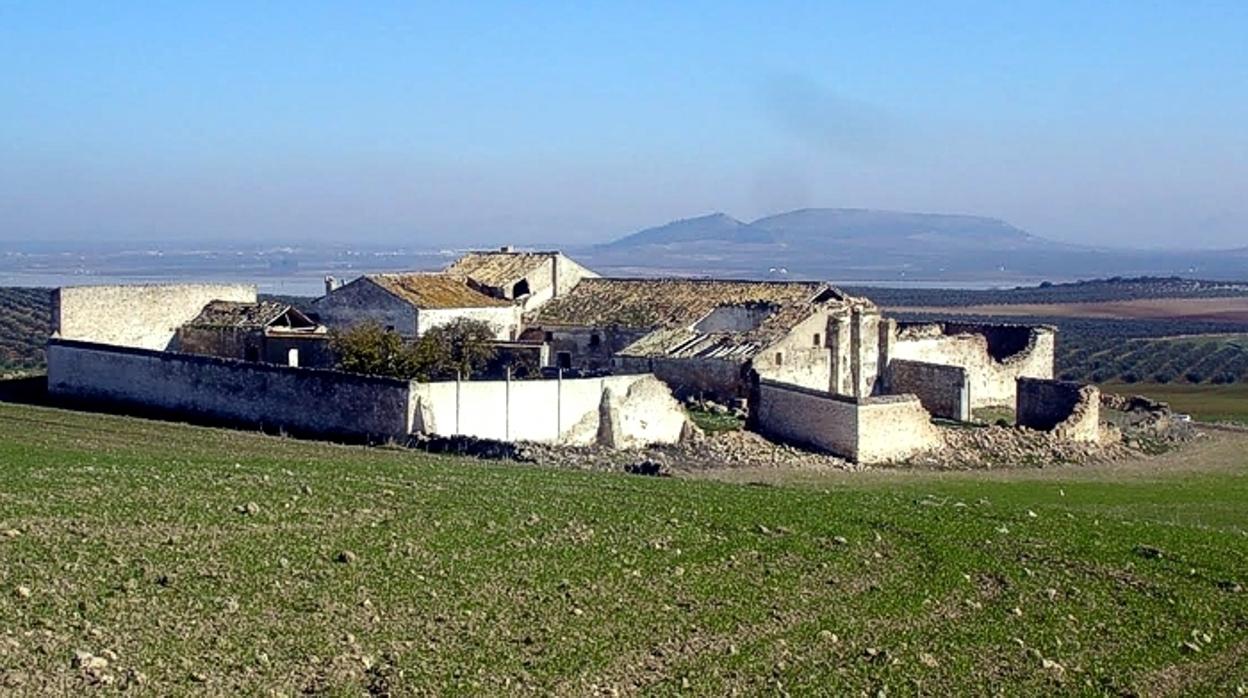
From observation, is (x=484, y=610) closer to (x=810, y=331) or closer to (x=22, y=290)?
(x=810, y=331)

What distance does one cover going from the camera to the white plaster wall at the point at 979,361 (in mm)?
47094

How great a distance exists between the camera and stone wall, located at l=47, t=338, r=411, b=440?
32.0 meters

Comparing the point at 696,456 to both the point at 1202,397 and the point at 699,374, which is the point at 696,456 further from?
the point at 1202,397

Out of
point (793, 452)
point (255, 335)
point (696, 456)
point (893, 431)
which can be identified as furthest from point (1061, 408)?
point (255, 335)

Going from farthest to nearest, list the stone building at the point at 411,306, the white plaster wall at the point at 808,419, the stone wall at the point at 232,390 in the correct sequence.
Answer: the stone building at the point at 411,306 → the white plaster wall at the point at 808,419 → the stone wall at the point at 232,390

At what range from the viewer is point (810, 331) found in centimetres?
4322

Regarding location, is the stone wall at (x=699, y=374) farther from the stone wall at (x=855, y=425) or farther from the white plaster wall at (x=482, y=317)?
the white plaster wall at (x=482, y=317)

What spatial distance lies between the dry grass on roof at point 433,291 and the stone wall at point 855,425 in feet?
40.3

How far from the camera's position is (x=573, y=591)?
1457cm

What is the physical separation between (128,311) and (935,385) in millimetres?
22323

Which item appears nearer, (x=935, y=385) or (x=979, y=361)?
(x=935, y=385)

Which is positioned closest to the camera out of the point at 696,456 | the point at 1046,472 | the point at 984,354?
the point at 696,456

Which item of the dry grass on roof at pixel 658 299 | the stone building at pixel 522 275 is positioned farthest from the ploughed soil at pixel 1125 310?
the dry grass on roof at pixel 658 299

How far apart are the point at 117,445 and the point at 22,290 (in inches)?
2470
